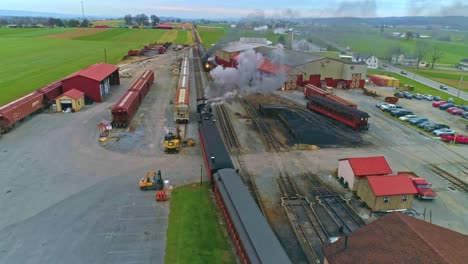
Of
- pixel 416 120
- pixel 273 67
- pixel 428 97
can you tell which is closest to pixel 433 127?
pixel 416 120

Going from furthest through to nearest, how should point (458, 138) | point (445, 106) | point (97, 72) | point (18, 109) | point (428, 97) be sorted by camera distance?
→ 1. point (428, 97)
2. point (97, 72)
3. point (445, 106)
4. point (18, 109)
5. point (458, 138)

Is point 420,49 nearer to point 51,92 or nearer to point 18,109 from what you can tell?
point 51,92

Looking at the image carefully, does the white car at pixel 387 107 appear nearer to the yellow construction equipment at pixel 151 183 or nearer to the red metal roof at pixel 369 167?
the red metal roof at pixel 369 167

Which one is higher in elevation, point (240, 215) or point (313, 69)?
point (313, 69)

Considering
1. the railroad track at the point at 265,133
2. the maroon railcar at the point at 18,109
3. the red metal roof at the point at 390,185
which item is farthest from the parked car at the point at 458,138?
the maroon railcar at the point at 18,109

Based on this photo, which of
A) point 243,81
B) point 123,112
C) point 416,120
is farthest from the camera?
point 243,81

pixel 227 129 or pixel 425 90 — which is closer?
pixel 227 129
